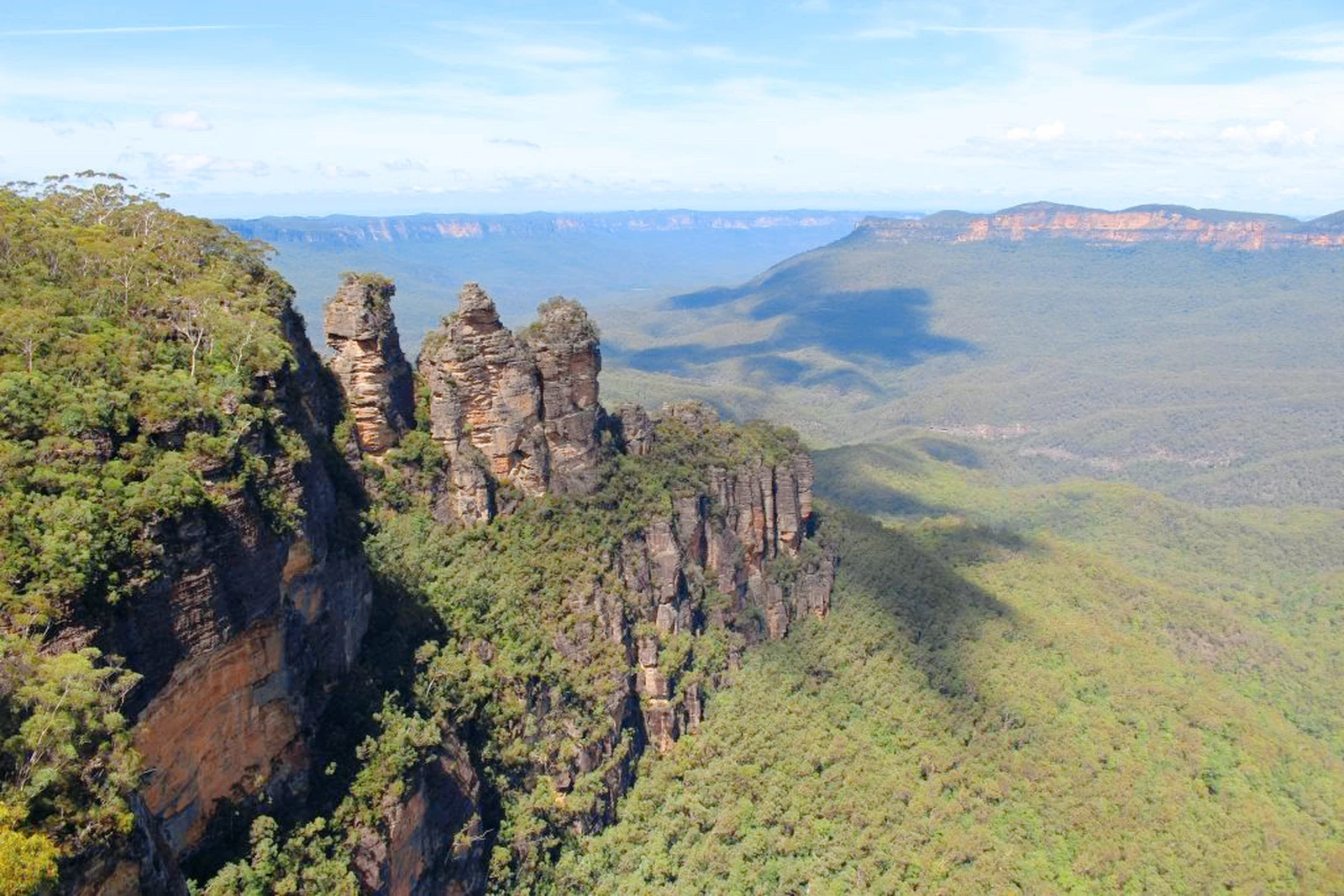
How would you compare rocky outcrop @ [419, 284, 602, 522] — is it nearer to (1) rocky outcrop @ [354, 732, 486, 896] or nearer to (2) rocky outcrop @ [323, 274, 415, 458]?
(2) rocky outcrop @ [323, 274, 415, 458]

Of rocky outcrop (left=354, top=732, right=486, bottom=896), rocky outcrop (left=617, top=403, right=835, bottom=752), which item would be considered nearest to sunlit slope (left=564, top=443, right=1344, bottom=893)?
rocky outcrop (left=617, top=403, right=835, bottom=752)

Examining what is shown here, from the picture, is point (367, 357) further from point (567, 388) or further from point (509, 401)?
point (567, 388)

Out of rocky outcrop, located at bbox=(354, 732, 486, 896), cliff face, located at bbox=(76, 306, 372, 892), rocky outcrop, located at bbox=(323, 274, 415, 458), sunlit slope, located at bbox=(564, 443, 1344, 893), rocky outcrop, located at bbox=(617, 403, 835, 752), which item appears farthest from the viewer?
rocky outcrop, located at bbox=(617, 403, 835, 752)

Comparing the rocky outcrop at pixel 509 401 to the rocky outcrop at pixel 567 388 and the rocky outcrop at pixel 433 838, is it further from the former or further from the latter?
the rocky outcrop at pixel 433 838

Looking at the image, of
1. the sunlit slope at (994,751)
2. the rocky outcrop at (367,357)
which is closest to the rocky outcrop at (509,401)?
the rocky outcrop at (367,357)

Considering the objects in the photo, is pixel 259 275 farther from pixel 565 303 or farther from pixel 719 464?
pixel 719 464
